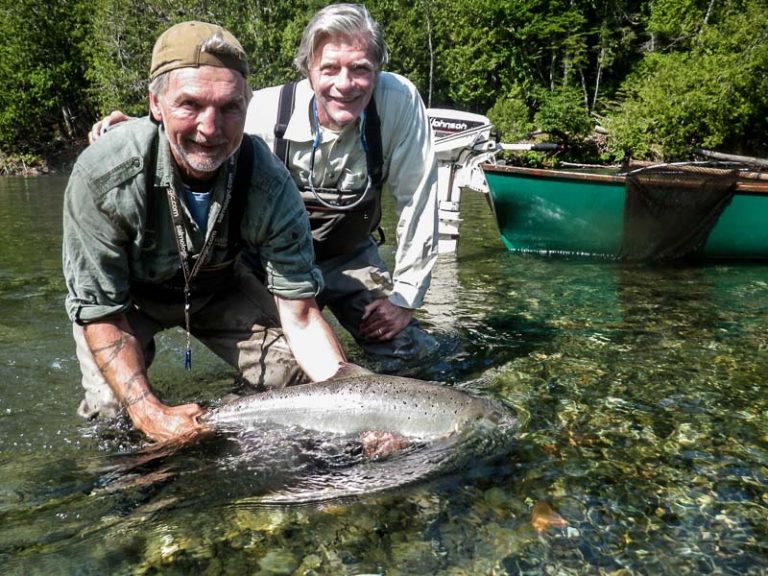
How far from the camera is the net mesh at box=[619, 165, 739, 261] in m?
8.80

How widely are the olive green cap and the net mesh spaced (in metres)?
6.96

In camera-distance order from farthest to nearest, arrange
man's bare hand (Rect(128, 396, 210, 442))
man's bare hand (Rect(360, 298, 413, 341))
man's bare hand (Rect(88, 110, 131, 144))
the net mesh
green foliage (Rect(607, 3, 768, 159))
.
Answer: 1. green foliage (Rect(607, 3, 768, 159))
2. the net mesh
3. man's bare hand (Rect(360, 298, 413, 341))
4. man's bare hand (Rect(88, 110, 131, 144))
5. man's bare hand (Rect(128, 396, 210, 442))

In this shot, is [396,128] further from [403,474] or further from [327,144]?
[403,474]

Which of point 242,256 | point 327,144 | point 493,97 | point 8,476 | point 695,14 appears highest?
point 695,14

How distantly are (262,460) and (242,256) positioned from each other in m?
1.64

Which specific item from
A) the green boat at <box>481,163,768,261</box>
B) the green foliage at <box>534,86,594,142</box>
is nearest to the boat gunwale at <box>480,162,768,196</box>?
the green boat at <box>481,163,768,261</box>

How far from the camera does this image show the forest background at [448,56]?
119 feet

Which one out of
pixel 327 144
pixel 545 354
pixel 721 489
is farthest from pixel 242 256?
pixel 721 489

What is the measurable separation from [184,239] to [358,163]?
157 cm

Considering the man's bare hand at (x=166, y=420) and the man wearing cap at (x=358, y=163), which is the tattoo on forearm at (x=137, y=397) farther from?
the man wearing cap at (x=358, y=163)

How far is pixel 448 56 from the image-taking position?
154 feet

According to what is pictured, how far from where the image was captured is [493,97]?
4694 cm

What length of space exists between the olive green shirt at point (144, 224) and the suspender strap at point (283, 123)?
3.19 feet

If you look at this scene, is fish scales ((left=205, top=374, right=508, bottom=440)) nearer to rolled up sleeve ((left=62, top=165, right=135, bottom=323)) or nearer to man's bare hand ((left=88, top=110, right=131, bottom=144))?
rolled up sleeve ((left=62, top=165, right=135, bottom=323))
